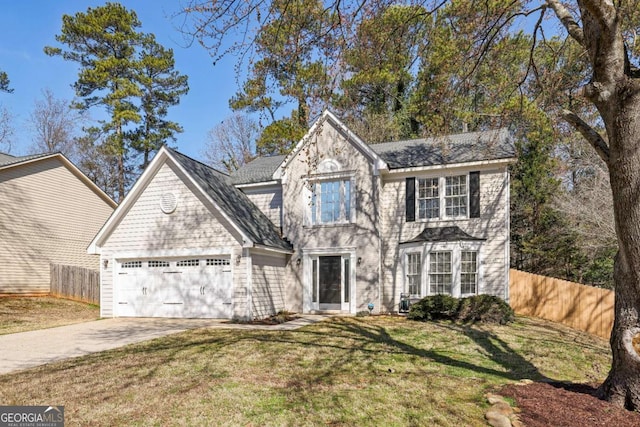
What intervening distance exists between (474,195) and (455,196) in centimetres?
64

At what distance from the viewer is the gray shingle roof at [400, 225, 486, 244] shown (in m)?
13.7

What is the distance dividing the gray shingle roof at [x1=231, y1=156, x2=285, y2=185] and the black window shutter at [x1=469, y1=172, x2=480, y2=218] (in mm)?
7593

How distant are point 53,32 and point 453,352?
33365mm

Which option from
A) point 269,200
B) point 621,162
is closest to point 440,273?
point 269,200

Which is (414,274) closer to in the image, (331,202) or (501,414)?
(331,202)

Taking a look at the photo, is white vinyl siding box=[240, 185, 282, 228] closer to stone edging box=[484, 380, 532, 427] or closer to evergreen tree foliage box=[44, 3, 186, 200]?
stone edging box=[484, 380, 532, 427]

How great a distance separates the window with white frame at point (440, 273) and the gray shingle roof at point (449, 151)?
3227 mm

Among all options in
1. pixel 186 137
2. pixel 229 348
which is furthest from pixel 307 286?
pixel 186 137

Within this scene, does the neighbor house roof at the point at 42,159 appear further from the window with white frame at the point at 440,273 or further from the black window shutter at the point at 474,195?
the black window shutter at the point at 474,195

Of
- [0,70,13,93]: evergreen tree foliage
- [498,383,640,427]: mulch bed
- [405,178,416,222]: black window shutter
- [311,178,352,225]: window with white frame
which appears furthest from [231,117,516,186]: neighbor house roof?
[0,70,13,93]: evergreen tree foliage

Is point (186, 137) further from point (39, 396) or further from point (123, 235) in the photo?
point (39, 396)

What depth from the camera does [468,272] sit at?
13906mm

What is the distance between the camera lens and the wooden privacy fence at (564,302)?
12.7 metres

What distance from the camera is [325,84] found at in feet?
24.9
